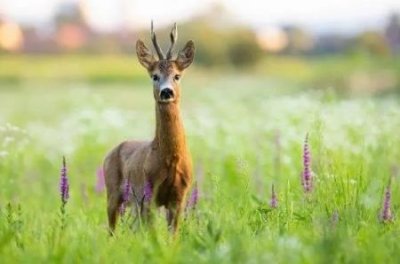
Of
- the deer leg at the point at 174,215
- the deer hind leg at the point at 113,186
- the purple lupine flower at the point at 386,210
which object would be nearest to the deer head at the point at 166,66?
the deer leg at the point at 174,215

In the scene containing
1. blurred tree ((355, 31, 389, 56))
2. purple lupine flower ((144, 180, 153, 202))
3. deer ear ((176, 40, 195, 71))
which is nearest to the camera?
purple lupine flower ((144, 180, 153, 202))

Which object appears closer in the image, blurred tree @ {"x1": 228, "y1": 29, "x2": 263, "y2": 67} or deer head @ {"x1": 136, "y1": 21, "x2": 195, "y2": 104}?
deer head @ {"x1": 136, "y1": 21, "x2": 195, "y2": 104}

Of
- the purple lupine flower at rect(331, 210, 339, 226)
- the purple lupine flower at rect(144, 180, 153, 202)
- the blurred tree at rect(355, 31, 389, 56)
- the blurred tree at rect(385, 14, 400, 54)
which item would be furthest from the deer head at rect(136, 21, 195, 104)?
the blurred tree at rect(355, 31, 389, 56)

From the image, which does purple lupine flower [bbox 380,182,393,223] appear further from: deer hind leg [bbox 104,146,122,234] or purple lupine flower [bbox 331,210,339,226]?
deer hind leg [bbox 104,146,122,234]

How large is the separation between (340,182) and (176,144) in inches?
44.8

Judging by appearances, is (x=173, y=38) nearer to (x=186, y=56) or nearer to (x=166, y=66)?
(x=166, y=66)

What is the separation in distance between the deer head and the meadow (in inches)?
27.2

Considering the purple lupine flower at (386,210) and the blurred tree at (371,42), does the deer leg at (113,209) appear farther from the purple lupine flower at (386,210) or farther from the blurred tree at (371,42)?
the blurred tree at (371,42)

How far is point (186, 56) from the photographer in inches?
272

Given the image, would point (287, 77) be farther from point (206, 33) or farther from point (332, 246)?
point (332, 246)

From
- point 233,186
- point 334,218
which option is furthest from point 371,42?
point 334,218

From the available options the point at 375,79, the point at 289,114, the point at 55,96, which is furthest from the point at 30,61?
the point at 289,114

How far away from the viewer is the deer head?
21.4ft

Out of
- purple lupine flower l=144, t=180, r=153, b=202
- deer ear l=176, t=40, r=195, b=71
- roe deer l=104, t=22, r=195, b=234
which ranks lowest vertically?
purple lupine flower l=144, t=180, r=153, b=202
